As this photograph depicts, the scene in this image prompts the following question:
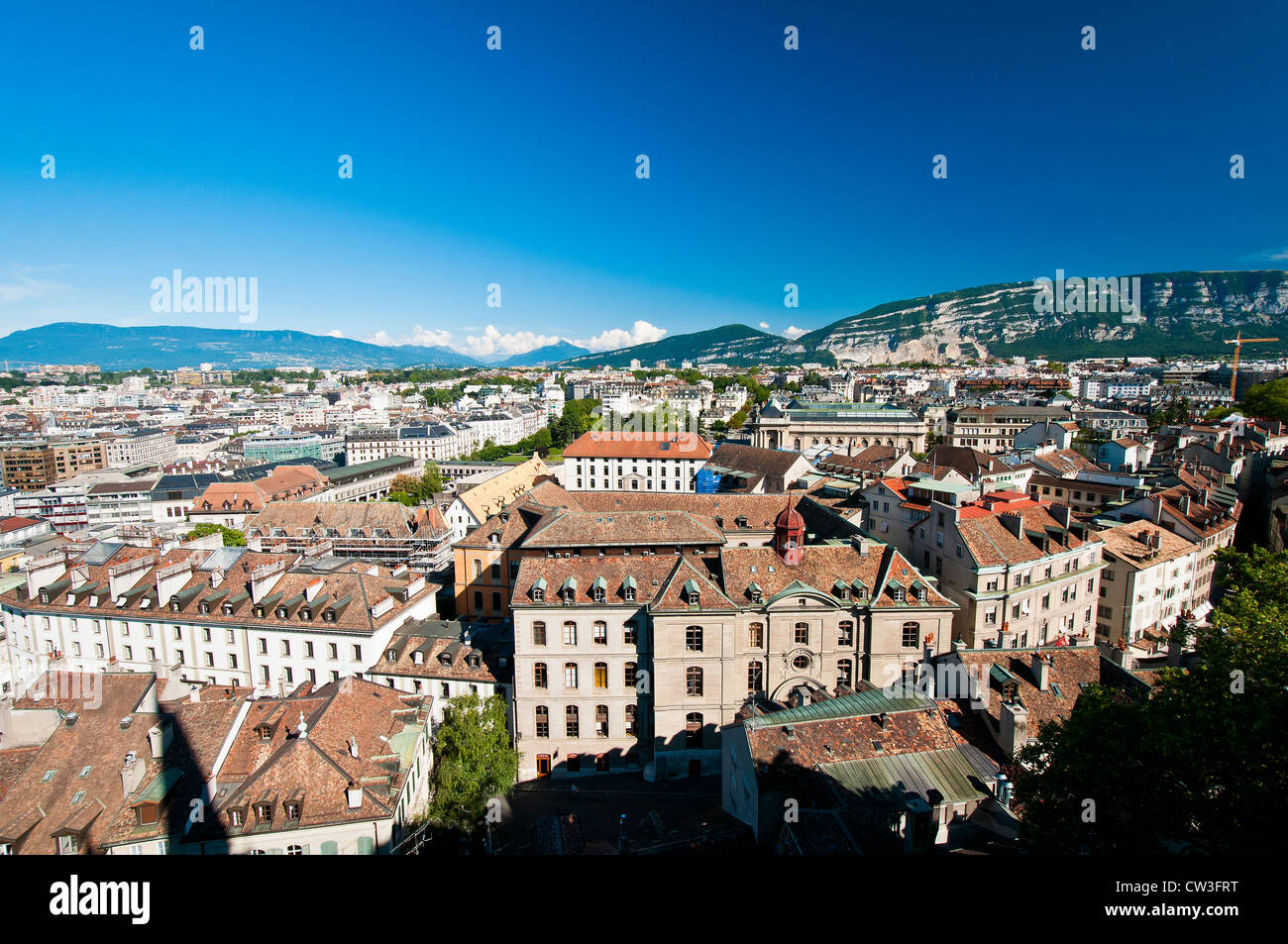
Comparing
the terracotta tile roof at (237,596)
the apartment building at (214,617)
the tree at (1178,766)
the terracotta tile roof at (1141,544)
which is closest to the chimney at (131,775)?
the apartment building at (214,617)

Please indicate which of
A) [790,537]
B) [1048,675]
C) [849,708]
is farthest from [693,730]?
[1048,675]

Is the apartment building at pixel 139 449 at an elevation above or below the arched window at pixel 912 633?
above

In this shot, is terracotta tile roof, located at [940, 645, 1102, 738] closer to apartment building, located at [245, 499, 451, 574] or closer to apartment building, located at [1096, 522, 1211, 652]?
apartment building, located at [1096, 522, 1211, 652]

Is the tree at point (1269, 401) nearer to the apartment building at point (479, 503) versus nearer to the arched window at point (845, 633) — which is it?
the arched window at point (845, 633)

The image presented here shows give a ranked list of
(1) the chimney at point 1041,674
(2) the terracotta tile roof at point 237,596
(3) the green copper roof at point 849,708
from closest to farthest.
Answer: (3) the green copper roof at point 849,708 < (1) the chimney at point 1041,674 < (2) the terracotta tile roof at point 237,596

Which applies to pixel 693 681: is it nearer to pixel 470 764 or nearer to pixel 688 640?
pixel 688 640
